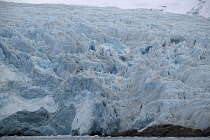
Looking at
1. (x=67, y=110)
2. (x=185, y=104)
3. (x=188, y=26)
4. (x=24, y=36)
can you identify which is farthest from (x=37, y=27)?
(x=185, y=104)

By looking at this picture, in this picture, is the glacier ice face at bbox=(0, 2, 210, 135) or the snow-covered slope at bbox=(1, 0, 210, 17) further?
the snow-covered slope at bbox=(1, 0, 210, 17)

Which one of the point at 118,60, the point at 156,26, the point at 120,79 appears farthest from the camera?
the point at 156,26

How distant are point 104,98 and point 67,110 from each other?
194cm

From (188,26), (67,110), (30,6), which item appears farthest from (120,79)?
(30,6)

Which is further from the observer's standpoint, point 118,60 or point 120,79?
point 118,60

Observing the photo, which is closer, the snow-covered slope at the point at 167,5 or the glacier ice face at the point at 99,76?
the glacier ice face at the point at 99,76

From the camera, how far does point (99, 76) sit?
22.5 m

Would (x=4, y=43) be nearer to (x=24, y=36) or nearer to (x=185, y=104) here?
(x=24, y=36)

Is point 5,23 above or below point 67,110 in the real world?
above

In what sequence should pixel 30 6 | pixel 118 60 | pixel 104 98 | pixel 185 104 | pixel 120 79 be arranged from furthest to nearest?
pixel 30 6 → pixel 118 60 → pixel 120 79 → pixel 104 98 → pixel 185 104

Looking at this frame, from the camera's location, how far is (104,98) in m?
21.0

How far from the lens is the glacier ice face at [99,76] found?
20344 millimetres

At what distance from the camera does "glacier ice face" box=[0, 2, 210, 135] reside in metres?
20.3

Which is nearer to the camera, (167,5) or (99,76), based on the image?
(99,76)
